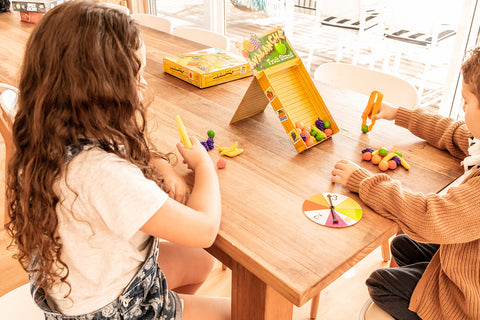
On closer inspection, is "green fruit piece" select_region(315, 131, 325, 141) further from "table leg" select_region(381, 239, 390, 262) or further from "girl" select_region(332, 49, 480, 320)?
"table leg" select_region(381, 239, 390, 262)

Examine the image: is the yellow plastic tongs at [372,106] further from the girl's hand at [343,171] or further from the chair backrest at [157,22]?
the chair backrest at [157,22]

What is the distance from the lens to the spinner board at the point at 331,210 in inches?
34.4

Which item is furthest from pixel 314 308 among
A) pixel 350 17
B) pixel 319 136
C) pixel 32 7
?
pixel 32 7

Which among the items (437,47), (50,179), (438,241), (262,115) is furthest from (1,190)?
(437,47)

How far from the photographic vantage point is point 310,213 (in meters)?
0.90

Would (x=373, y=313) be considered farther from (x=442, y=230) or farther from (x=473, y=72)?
(x=473, y=72)

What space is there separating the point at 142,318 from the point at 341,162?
57cm

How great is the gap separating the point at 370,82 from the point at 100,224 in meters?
1.34

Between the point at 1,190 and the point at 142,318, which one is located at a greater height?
the point at 142,318

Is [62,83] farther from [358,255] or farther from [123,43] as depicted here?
[358,255]

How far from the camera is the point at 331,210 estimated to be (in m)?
0.90

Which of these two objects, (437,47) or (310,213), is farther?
(437,47)

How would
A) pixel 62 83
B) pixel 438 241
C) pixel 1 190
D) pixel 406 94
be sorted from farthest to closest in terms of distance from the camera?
pixel 1 190, pixel 406 94, pixel 438 241, pixel 62 83

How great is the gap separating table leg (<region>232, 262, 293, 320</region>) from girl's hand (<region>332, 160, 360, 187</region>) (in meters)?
0.29
